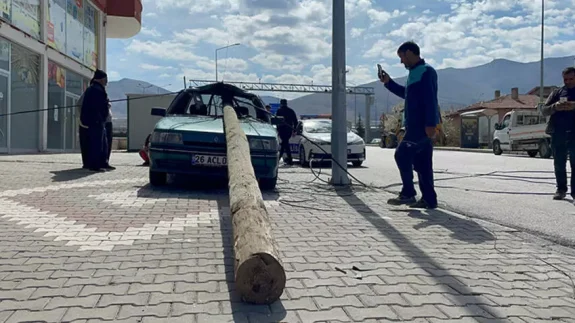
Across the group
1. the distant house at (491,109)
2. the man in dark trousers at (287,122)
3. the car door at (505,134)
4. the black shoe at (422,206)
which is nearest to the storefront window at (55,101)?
the man in dark trousers at (287,122)

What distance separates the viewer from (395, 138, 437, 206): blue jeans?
6.06m

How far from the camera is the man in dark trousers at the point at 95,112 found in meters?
A: 9.35

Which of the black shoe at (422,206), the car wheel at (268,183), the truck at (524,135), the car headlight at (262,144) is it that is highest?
the truck at (524,135)

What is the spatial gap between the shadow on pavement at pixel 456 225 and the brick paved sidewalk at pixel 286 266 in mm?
18

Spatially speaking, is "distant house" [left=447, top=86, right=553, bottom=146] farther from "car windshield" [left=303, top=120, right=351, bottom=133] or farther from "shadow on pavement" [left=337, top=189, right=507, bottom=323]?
"shadow on pavement" [left=337, top=189, right=507, bottom=323]

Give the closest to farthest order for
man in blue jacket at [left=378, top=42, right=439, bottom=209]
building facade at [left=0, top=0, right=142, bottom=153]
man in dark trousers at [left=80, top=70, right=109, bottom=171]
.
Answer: man in blue jacket at [left=378, top=42, right=439, bottom=209], man in dark trousers at [left=80, top=70, right=109, bottom=171], building facade at [left=0, top=0, right=142, bottom=153]

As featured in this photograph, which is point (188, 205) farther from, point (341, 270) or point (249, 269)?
point (249, 269)

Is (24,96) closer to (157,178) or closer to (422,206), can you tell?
(157,178)

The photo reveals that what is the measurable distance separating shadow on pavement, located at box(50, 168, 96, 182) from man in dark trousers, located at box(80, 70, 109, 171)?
0.43 meters

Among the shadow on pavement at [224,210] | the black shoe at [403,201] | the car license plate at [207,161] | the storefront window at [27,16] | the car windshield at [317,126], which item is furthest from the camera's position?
the storefront window at [27,16]

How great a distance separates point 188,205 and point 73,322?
3.56m

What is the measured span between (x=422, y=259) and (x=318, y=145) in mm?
9619

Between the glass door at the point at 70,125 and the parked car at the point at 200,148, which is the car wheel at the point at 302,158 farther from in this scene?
the glass door at the point at 70,125

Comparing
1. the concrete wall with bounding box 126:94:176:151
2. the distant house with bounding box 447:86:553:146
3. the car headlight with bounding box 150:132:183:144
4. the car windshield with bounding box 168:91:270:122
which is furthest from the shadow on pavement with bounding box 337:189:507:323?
the distant house with bounding box 447:86:553:146
